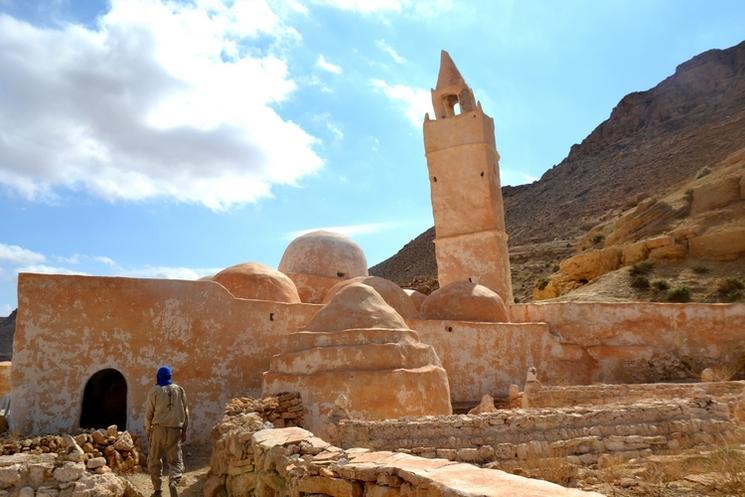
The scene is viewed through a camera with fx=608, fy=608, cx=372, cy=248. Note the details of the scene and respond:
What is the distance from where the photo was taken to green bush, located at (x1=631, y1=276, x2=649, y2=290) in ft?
80.6

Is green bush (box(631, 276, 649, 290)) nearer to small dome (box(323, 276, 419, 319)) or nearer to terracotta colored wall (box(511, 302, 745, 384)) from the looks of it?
terracotta colored wall (box(511, 302, 745, 384))

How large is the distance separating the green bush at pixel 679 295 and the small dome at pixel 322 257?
498 inches

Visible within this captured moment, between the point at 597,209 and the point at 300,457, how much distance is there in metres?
44.6

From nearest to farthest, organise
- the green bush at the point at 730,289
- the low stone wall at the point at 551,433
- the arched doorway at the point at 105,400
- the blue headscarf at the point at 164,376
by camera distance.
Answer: the blue headscarf at the point at 164,376, the low stone wall at the point at 551,433, the arched doorway at the point at 105,400, the green bush at the point at 730,289

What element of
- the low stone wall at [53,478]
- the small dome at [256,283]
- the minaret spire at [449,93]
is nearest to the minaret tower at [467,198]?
the minaret spire at [449,93]

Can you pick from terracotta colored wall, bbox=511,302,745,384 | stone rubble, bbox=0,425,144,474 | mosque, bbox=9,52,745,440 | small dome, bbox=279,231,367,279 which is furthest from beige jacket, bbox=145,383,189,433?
terracotta colored wall, bbox=511,302,745,384

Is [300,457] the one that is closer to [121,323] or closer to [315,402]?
[315,402]

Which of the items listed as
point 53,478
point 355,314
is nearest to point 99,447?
point 53,478

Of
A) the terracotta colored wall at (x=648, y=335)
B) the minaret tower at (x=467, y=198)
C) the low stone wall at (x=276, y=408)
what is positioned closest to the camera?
the low stone wall at (x=276, y=408)

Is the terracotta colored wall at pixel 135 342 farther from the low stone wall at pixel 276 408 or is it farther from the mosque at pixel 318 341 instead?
the low stone wall at pixel 276 408

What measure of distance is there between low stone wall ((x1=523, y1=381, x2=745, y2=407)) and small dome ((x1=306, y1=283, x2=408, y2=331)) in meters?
2.94

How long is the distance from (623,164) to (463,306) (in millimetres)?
41396

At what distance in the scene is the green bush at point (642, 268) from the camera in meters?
25.6

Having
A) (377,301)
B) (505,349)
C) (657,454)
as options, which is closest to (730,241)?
(505,349)
